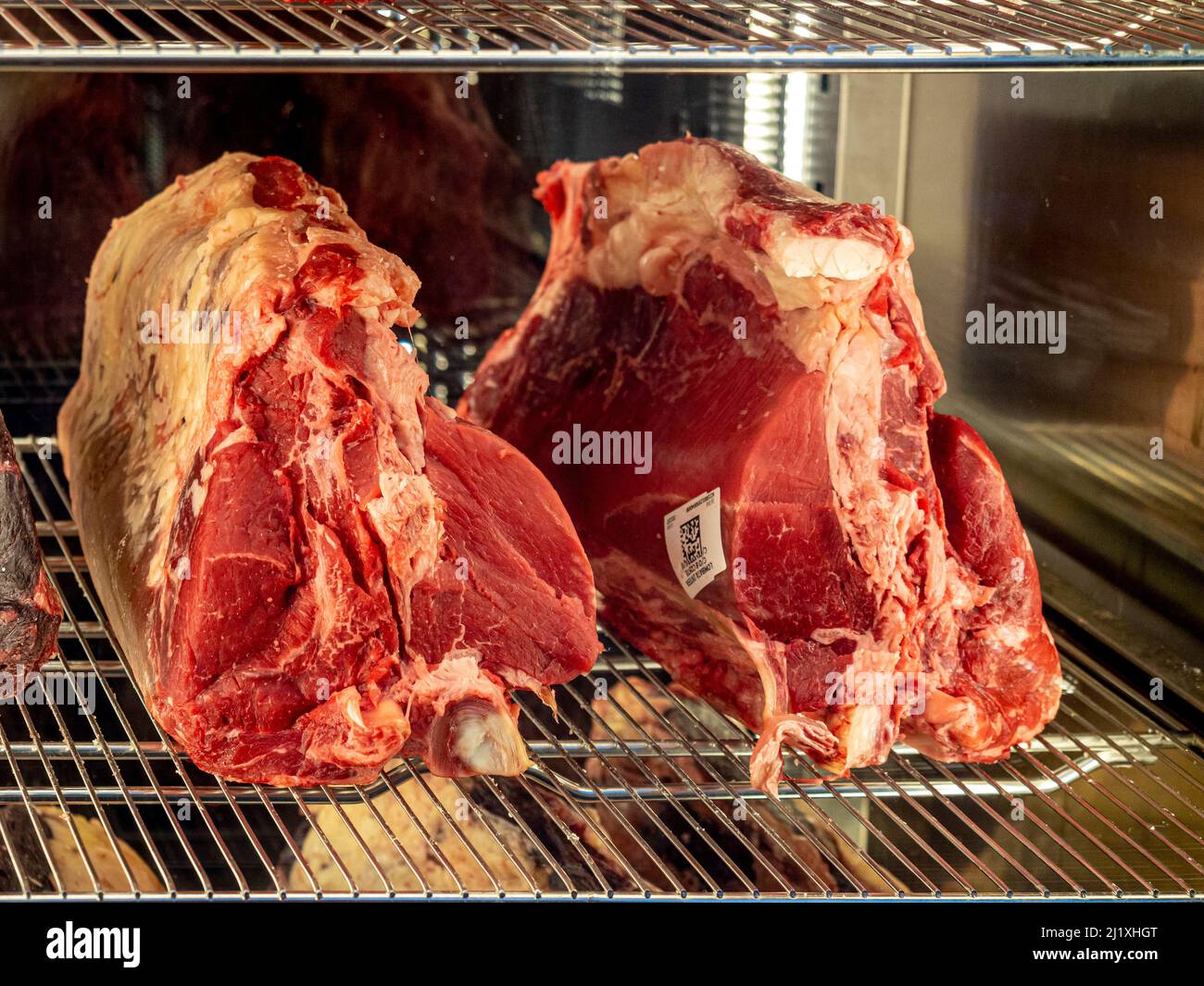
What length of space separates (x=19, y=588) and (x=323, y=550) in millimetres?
328

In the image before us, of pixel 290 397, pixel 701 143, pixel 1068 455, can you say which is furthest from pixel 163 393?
pixel 1068 455

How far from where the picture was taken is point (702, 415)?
1.57 meters

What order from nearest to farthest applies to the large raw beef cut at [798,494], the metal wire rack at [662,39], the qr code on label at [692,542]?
the metal wire rack at [662,39] < the large raw beef cut at [798,494] < the qr code on label at [692,542]

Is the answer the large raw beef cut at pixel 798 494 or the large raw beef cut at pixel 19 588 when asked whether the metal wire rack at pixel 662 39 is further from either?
the large raw beef cut at pixel 19 588

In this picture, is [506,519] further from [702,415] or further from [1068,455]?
[1068,455]

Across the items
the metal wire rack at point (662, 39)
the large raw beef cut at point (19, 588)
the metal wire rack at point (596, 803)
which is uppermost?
the metal wire rack at point (662, 39)

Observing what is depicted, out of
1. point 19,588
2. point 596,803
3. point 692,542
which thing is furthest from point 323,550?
point 596,803

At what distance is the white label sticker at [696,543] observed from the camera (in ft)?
4.82

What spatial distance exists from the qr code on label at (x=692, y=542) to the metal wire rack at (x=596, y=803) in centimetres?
21

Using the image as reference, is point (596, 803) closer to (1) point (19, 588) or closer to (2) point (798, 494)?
(2) point (798, 494)

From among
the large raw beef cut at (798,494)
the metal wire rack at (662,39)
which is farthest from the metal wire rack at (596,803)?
the metal wire rack at (662,39)

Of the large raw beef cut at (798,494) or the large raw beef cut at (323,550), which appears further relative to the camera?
the large raw beef cut at (798,494)
